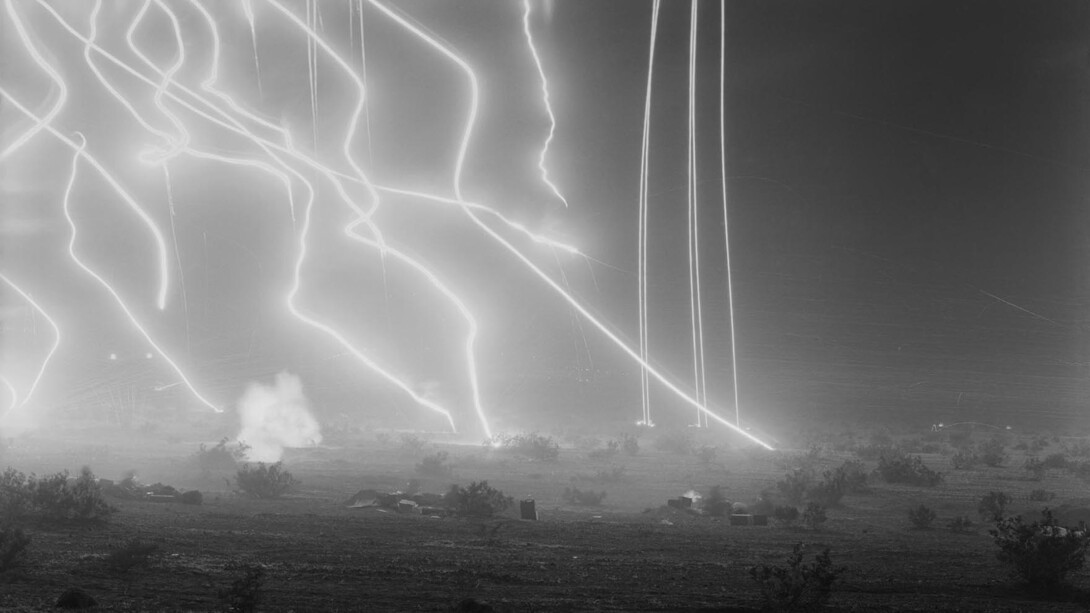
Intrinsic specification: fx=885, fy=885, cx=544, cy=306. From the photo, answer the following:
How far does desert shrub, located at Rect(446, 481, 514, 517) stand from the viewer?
44.7ft

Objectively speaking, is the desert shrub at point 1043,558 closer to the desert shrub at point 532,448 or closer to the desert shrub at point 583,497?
the desert shrub at point 583,497

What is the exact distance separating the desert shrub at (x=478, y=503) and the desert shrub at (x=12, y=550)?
243 inches

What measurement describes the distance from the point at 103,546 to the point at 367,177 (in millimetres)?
29669

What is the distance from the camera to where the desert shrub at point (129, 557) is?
873cm

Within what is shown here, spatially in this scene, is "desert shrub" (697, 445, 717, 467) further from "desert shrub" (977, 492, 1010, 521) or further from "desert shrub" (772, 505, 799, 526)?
"desert shrub" (977, 492, 1010, 521)

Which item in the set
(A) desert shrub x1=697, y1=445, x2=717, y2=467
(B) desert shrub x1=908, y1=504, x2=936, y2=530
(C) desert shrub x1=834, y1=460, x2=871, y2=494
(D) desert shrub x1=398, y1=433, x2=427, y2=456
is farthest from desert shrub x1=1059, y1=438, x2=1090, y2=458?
(D) desert shrub x1=398, y1=433, x2=427, y2=456

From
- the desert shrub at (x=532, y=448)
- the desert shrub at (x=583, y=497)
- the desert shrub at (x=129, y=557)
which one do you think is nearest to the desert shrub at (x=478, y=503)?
the desert shrub at (x=583, y=497)

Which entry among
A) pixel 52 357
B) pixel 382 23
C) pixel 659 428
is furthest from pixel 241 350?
pixel 659 428

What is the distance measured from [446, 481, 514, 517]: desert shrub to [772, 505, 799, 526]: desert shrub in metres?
4.23

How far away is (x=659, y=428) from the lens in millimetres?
33594

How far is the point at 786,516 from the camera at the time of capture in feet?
44.6

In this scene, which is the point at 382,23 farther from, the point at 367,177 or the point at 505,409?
the point at 505,409

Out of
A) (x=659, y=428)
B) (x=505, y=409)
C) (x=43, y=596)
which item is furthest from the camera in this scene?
(x=505, y=409)

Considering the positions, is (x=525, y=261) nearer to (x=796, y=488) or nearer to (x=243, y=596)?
(x=796, y=488)
